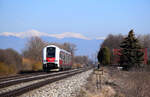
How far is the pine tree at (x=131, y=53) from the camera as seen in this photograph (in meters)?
43.4

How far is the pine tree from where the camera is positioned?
43.4 m

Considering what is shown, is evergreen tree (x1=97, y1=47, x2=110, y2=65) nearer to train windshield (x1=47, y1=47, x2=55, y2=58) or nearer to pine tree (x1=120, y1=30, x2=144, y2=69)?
pine tree (x1=120, y1=30, x2=144, y2=69)

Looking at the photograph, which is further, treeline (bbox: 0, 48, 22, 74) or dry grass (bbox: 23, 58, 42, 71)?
dry grass (bbox: 23, 58, 42, 71)

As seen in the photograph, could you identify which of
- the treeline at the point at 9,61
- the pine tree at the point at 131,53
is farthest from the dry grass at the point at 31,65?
the pine tree at the point at 131,53

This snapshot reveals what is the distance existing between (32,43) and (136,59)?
44445 millimetres

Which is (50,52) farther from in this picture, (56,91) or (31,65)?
(56,91)

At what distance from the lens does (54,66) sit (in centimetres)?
3562

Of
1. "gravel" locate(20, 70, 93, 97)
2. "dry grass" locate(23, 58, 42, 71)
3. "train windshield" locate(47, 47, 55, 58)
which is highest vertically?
"train windshield" locate(47, 47, 55, 58)

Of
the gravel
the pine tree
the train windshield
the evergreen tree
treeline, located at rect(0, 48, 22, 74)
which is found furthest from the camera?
the evergreen tree

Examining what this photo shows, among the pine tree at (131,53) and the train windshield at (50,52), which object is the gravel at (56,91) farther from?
the pine tree at (131,53)

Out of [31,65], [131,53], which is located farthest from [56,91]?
[31,65]

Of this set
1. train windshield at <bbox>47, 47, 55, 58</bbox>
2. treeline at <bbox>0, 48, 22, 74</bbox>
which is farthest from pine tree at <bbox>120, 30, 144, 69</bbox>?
treeline at <bbox>0, 48, 22, 74</bbox>

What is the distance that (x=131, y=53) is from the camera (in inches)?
1718

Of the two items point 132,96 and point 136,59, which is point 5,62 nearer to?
point 136,59
